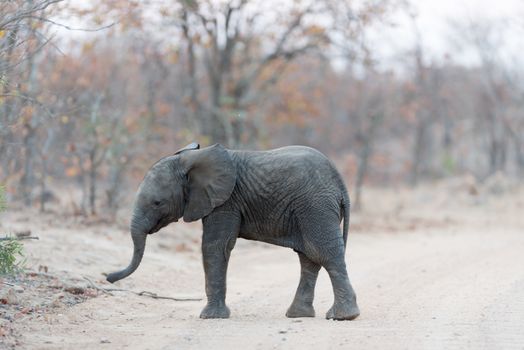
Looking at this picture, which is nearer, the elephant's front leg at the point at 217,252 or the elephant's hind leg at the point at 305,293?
the elephant's front leg at the point at 217,252

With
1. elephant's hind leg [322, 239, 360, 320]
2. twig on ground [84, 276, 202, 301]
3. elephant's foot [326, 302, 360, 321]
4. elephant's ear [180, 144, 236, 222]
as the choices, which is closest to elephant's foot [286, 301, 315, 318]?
elephant's hind leg [322, 239, 360, 320]

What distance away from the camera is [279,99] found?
2712 centimetres

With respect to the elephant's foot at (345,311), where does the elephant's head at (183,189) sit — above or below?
above

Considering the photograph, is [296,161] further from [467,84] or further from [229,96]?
[467,84]

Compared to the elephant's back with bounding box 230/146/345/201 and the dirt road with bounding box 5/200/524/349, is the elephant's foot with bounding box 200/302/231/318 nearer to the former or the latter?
the dirt road with bounding box 5/200/524/349

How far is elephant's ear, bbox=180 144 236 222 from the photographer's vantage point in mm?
8562

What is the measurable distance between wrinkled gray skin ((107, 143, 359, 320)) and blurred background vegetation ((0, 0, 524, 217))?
173 cm

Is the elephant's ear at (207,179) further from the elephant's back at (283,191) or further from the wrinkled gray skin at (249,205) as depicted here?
the elephant's back at (283,191)

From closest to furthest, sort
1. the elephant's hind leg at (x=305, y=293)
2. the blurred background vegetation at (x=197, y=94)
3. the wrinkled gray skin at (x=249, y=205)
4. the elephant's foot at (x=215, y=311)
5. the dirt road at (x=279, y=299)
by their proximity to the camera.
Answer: the dirt road at (x=279, y=299) < the wrinkled gray skin at (x=249, y=205) < the elephant's foot at (x=215, y=311) < the elephant's hind leg at (x=305, y=293) < the blurred background vegetation at (x=197, y=94)

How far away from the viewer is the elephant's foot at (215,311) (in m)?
8.66

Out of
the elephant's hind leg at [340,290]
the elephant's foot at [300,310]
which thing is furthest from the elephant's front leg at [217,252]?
the elephant's hind leg at [340,290]

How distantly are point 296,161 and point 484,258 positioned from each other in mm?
6585

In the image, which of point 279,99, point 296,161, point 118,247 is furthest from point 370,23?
point 296,161

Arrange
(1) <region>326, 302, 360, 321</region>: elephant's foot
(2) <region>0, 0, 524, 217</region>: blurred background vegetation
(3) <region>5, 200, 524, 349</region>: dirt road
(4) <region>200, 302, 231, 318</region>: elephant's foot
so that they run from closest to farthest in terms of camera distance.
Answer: (3) <region>5, 200, 524, 349</region>: dirt road < (1) <region>326, 302, 360, 321</region>: elephant's foot < (4) <region>200, 302, 231, 318</region>: elephant's foot < (2) <region>0, 0, 524, 217</region>: blurred background vegetation
